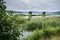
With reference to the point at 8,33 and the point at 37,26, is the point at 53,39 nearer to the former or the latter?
the point at 8,33

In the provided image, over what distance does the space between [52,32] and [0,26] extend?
428 cm

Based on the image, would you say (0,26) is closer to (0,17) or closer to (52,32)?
(0,17)

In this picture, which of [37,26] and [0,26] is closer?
[0,26]

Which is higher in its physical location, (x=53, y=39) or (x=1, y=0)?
(x=1, y=0)

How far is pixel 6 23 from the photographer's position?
3.41 m

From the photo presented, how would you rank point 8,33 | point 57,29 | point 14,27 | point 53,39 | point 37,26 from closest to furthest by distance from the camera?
point 8,33, point 14,27, point 53,39, point 57,29, point 37,26

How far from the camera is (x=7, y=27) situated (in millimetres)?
3402

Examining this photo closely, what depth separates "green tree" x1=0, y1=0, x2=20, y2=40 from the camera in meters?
3.27

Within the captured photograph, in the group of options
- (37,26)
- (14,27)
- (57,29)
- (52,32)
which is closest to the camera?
(14,27)

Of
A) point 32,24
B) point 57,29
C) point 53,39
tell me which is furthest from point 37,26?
point 53,39

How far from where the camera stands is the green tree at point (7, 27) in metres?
3.27

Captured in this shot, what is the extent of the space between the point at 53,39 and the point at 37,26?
4.59 metres

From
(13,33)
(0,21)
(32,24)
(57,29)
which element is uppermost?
(0,21)

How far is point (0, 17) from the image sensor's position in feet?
10.9
